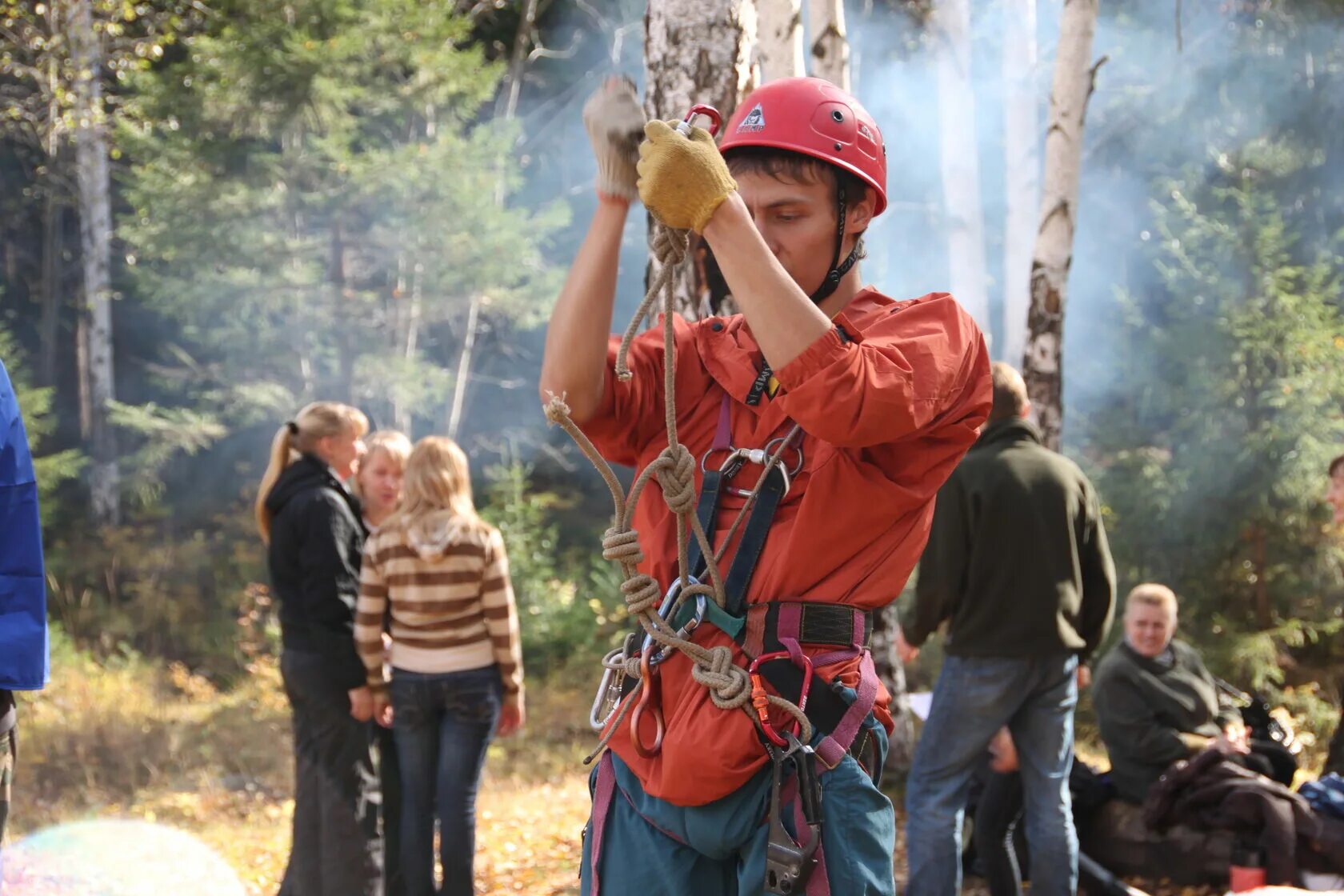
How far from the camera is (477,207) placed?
503 inches

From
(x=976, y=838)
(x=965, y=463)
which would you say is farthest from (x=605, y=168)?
(x=976, y=838)

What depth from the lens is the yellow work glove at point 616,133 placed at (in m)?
2.10

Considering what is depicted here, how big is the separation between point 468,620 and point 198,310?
936cm

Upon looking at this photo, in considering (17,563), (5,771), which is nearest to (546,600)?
(5,771)

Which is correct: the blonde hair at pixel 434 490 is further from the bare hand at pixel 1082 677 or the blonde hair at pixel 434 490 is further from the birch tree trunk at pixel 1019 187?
the birch tree trunk at pixel 1019 187

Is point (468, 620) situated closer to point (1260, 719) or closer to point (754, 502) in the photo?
point (754, 502)

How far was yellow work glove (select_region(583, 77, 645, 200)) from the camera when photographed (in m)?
2.10

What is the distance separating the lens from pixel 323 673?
491cm

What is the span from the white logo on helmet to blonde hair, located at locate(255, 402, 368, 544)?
306 cm

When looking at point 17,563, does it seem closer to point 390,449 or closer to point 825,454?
point 825,454

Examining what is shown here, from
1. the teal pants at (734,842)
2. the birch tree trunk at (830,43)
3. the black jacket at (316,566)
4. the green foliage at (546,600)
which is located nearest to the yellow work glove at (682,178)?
the teal pants at (734,842)

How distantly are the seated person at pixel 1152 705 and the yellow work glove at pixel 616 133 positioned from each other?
13.9 feet

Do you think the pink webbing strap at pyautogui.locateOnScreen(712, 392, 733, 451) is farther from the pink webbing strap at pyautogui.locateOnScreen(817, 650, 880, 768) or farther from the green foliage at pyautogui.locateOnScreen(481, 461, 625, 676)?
the green foliage at pyautogui.locateOnScreen(481, 461, 625, 676)

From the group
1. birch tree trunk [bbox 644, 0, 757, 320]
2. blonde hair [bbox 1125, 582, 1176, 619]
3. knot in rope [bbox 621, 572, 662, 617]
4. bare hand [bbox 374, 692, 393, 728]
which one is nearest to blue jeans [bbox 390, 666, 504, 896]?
bare hand [bbox 374, 692, 393, 728]
